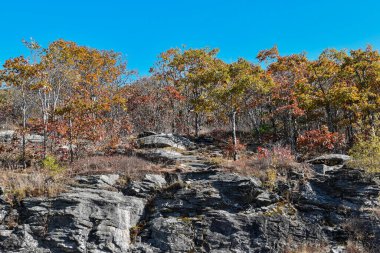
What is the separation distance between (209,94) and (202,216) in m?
9.03

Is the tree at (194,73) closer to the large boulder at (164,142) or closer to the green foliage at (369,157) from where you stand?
the large boulder at (164,142)

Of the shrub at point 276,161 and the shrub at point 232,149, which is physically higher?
the shrub at point 232,149

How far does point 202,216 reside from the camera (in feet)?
36.8

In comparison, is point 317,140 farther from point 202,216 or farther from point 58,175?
point 58,175

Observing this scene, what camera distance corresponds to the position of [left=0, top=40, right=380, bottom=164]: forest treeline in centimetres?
1623

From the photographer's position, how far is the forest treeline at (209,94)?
16234 mm

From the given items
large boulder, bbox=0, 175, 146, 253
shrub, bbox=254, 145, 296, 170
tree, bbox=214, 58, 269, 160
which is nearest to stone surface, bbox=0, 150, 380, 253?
large boulder, bbox=0, 175, 146, 253

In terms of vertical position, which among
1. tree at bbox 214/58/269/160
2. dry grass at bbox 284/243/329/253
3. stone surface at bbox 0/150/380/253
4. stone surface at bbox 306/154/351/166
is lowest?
dry grass at bbox 284/243/329/253

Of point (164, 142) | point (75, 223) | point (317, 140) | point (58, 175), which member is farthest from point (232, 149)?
point (75, 223)

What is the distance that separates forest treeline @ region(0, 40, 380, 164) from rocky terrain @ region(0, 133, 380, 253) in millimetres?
4409

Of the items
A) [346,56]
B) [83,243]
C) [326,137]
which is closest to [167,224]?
[83,243]

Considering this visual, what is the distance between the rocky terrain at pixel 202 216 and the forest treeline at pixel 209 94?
4.41m

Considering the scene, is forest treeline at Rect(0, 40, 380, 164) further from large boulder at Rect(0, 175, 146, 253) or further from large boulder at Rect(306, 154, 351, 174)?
large boulder at Rect(0, 175, 146, 253)

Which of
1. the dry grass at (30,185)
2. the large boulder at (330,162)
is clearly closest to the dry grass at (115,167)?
the dry grass at (30,185)
